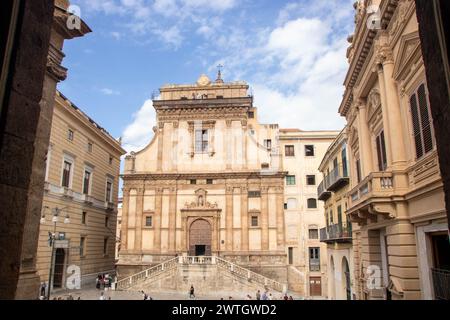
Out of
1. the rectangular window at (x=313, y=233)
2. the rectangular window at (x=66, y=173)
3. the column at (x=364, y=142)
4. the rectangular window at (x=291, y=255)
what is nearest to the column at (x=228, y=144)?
the rectangular window at (x=291, y=255)

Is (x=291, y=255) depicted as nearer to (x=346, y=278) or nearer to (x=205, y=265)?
(x=205, y=265)

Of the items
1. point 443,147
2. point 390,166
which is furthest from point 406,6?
point 443,147

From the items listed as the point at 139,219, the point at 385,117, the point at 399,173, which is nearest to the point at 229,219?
the point at 139,219

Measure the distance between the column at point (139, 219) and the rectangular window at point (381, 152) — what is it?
2623cm

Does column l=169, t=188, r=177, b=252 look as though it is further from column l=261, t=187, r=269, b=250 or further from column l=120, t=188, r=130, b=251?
column l=261, t=187, r=269, b=250

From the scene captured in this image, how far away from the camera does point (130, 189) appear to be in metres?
36.8

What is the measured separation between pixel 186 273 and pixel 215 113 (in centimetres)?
1547

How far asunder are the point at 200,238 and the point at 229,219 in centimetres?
319

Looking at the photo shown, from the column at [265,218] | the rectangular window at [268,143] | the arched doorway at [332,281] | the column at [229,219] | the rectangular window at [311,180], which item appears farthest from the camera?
the rectangular window at [268,143]

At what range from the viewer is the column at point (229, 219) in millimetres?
34938

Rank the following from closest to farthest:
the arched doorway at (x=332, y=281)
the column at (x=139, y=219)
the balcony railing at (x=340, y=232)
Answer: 1. the balcony railing at (x=340, y=232)
2. the arched doorway at (x=332, y=281)
3. the column at (x=139, y=219)

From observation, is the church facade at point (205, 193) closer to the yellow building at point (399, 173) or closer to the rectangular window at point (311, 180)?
the rectangular window at point (311, 180)

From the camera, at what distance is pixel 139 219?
118 ft
